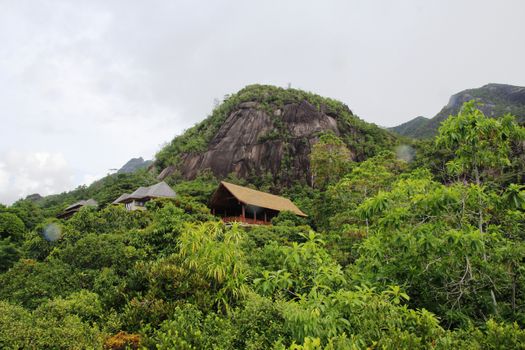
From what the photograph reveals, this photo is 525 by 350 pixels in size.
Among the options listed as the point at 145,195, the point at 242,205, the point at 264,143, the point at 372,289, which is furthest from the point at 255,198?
the point at 372,289

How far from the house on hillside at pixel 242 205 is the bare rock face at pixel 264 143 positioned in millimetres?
17025

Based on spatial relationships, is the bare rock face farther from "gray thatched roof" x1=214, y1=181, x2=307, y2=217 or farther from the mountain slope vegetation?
"gray thatched roof" x1=214, y1=181, x2=307, y2=217

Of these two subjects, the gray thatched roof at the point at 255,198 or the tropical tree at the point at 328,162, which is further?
the tropical tree at the point at 328,162

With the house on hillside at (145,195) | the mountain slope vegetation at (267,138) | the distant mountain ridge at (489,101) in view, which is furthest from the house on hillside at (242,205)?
the distant mountain ridge at (489,101)

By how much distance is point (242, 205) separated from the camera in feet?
85.5

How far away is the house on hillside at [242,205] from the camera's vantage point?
26281 millimetres

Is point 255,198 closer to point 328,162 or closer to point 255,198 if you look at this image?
point 255,198

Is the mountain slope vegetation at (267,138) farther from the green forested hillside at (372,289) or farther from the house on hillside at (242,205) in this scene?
the green forested hillside at (372,289)

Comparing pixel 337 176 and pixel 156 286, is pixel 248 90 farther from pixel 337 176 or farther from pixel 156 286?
pixel 156 286

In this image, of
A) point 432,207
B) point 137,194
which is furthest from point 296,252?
point 137,194

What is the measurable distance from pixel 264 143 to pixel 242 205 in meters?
24.5

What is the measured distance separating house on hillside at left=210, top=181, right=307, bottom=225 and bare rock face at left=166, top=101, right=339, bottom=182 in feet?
55.9

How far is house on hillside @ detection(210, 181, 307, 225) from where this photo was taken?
26.3 metres

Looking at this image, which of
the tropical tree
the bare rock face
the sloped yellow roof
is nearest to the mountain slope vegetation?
the bare rock face
